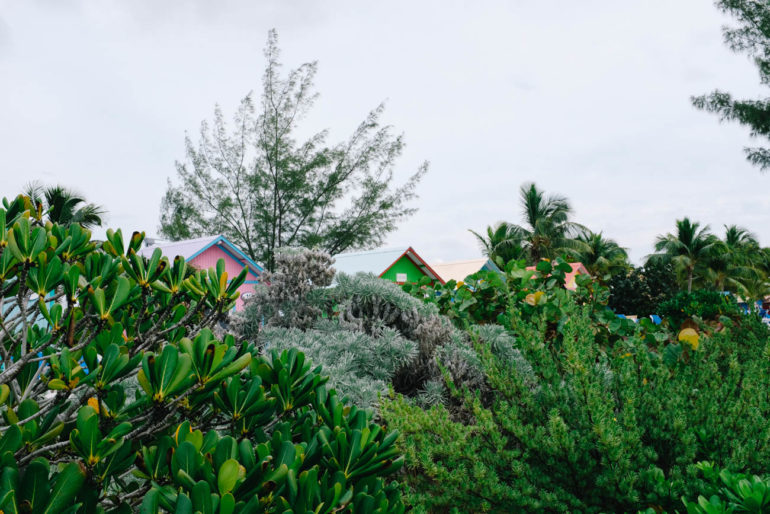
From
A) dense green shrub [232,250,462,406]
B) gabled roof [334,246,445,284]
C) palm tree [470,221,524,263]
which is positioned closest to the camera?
dense green shrub [232,250,462,406]

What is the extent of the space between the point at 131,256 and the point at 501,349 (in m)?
2.77

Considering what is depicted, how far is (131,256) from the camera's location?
1631 millimetres

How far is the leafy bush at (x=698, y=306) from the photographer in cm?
628

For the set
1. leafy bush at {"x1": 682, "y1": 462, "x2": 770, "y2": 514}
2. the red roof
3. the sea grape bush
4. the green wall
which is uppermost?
the green wall

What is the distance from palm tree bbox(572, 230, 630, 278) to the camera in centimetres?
3615

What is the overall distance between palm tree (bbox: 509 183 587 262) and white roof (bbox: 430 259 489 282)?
10714 mm

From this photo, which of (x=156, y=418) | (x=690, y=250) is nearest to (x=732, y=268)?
(x=690, y=250)

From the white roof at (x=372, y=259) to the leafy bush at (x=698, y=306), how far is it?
437 inches

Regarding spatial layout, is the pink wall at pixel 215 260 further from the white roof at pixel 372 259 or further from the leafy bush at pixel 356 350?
the leafy bush at pixel 356 350

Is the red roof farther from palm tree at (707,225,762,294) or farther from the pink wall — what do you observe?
palm tree at (707,225,762,294)

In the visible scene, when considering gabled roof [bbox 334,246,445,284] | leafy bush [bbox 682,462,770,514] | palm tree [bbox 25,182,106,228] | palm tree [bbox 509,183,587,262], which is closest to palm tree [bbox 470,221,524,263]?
palm tree [bbox 509,183,587,262]

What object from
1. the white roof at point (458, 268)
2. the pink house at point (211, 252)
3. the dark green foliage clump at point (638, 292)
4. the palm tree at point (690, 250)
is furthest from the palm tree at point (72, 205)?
the palm tree at point (690, 250)

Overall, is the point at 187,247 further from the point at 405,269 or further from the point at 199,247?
the point at 405,269

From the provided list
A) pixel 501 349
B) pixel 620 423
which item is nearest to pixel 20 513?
pixel 620 423
